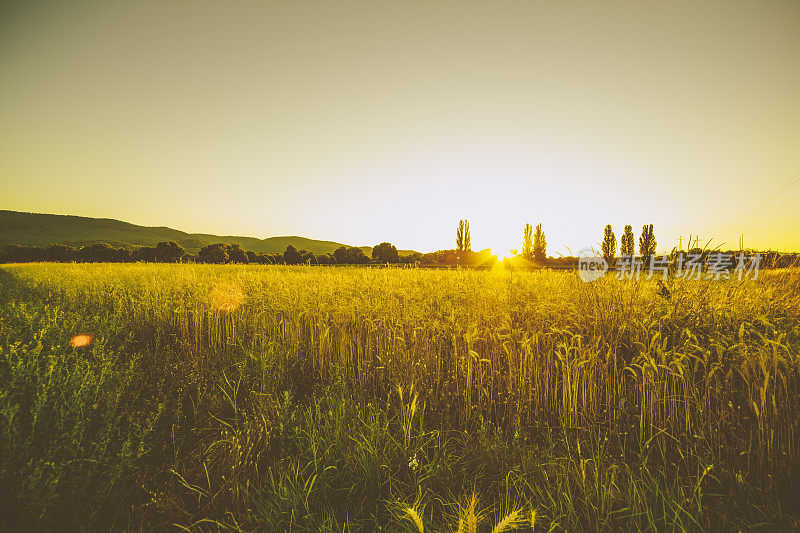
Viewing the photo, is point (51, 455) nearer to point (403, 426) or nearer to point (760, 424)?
point (403, 426)

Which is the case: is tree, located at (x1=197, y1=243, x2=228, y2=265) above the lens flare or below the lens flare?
A: above

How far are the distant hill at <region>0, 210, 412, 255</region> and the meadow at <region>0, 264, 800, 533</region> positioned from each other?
69269mm

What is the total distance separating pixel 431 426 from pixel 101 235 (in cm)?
11931

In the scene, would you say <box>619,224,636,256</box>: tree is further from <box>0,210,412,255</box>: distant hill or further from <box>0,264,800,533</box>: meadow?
<box>0,264,800,533</box>: meadow

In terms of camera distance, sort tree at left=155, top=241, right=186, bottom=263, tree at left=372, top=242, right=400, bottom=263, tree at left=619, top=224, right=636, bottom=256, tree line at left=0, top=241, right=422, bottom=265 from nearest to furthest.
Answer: tree line at left=0, top=241, right=422, bottom=265 → tree at left=155, top=241, right=186, bottom=263 → tree at left=372, top=242, right=400, bottom=263 → tree at left=619, top=224, right=636, bottom=256

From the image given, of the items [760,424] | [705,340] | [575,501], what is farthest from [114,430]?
[705,340]

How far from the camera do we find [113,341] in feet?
14.9

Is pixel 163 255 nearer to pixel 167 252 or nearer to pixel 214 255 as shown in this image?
pixel 167 252

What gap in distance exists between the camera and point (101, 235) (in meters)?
88.2

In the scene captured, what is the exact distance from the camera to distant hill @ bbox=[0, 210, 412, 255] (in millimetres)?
79938

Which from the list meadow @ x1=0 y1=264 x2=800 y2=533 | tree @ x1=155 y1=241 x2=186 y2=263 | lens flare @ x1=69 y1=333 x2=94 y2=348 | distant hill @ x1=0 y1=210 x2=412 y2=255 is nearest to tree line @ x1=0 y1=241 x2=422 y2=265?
tree @ x1=155 y1=241 x2=186 y2=263

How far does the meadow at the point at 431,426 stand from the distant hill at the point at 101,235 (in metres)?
69.3

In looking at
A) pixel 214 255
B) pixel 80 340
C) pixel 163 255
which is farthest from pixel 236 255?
pixel 80 340

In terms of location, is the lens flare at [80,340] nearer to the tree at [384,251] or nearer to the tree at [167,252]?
the tree at [384,251]
